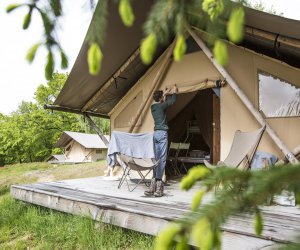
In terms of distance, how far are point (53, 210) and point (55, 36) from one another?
4.39 metres

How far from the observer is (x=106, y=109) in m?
7.74

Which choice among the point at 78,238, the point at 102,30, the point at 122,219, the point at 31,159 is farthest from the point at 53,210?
the point at 31,159

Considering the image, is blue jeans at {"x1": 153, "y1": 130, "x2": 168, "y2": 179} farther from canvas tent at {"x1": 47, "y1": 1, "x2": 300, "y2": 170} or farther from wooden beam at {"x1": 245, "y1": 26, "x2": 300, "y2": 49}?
wooden beam at {"x1": 245, "y1": 26, "x2": 300, "y2": 49}

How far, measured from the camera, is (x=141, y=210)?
10.9 feet

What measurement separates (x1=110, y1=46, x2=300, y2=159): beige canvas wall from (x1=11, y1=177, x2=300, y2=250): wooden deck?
1402 millimetres

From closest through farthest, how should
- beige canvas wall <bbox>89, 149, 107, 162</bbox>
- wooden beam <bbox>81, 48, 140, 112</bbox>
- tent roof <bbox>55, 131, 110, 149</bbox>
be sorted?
wooden beam <bbox>81, 48, 140, 112</bbox> < tent roof <bbox>55, 131, 110, 149</bbox> < beige canvas wall <bbox>89, 149, 107, 162</bbox>

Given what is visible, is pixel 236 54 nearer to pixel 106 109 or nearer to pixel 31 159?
pixel 106 109

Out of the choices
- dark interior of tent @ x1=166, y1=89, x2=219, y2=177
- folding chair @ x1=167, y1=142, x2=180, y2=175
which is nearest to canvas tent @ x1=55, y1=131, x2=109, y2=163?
dark interior of tent @ x1=166, y1=89, x2=219, y2=177

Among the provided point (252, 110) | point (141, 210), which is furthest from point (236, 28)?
point (252, 110)

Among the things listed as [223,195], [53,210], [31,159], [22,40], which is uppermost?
[22,40]

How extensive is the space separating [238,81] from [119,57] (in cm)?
253

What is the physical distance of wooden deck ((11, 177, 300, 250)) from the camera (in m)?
2.38

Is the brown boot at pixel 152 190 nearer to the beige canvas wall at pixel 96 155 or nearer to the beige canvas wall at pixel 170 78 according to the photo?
the beige canvas wall at pixel 170 78

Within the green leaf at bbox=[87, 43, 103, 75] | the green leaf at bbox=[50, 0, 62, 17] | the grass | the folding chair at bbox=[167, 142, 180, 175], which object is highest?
the green leaf at bbox=[50, 0, 62, 17]
